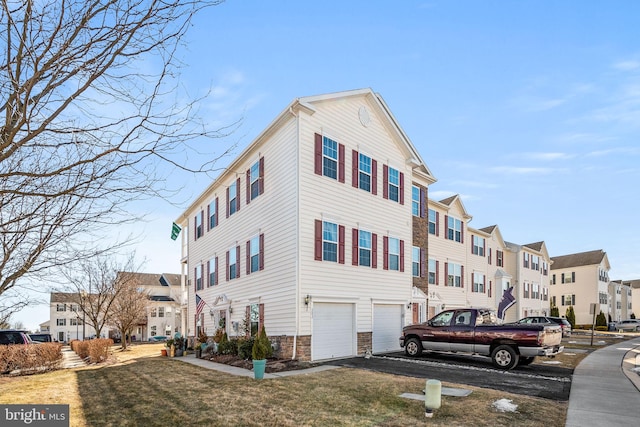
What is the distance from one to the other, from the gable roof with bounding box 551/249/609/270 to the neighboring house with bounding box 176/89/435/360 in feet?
157

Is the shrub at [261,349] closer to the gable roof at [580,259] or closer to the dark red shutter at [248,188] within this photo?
the dark red shutter at [248,188]

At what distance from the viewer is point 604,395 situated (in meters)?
11.9

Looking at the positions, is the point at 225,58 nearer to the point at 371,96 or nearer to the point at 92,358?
the point at 371,96

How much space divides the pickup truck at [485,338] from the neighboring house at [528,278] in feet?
105

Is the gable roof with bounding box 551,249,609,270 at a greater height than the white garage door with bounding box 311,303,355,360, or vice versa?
the gable roof with bounding box 551,249,609,270

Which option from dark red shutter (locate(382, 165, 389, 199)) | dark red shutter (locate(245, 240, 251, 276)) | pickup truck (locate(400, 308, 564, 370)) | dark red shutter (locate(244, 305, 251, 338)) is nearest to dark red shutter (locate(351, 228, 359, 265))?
dark red shutter (locate(382, 165, 389, 199))

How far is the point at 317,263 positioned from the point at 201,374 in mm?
5889

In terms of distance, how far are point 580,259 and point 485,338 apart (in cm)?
5790

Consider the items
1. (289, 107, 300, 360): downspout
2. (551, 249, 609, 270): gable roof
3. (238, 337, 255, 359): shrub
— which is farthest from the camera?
(551, 249, 609, 270): gable roof

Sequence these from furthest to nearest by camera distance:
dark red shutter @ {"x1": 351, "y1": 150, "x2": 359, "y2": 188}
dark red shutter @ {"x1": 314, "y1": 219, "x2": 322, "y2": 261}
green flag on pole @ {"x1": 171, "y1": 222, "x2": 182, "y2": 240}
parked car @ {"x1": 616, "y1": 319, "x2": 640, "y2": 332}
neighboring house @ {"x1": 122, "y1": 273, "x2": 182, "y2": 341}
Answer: neighboring house @ {"x1": 122, "y1": 273, "x2": 182, "y2": 341}
parked car @ {"x1": 616, "y1": 319, "x2": 640, "y2": 332}
green flag on pole @ {"x1": 171, "y1": 222, "x2": 182, "y2": 240}
dark red shutter @ {"x1": 351, "y1": 150, "x2": 359, "y2": 188}
dark red shutter @ {"x1": 314, "y1": 219, "x2": 322, "y2": 261}

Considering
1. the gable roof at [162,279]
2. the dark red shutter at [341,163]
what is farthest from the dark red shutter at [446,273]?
the gable roof at [162,279]

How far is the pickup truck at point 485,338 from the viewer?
51.1 ft

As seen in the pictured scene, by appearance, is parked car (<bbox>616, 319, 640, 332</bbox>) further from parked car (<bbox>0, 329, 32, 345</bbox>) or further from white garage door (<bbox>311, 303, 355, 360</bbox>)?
parked car (<bbox>0, 329, 32, 345</bbox>)

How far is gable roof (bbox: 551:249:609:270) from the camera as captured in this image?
62.8 m
